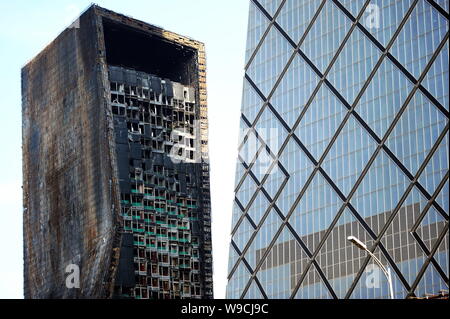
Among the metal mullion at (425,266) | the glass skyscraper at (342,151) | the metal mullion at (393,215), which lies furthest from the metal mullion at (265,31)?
the metal mullion at (425,266)

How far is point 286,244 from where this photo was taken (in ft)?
492

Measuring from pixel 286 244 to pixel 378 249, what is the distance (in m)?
19.0

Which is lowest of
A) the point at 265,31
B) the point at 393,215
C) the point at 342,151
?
the point at 393,215

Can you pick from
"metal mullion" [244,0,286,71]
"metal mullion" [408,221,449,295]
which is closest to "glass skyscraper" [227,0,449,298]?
"metal mullion" [408,221,449,295]

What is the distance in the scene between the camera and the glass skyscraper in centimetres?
12988

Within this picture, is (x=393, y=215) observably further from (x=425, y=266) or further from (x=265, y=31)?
(x=265, y=31)

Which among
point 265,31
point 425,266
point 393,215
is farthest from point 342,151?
point 265,31

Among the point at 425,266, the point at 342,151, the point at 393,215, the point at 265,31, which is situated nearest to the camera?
the point at 425,266

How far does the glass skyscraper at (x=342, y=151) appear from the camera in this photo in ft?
426

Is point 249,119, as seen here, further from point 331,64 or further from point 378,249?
point 378,249

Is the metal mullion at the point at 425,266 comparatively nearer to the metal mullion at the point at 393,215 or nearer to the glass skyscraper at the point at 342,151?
→ the glass skyscraper at the point at 342,151

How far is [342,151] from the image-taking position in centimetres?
14412
